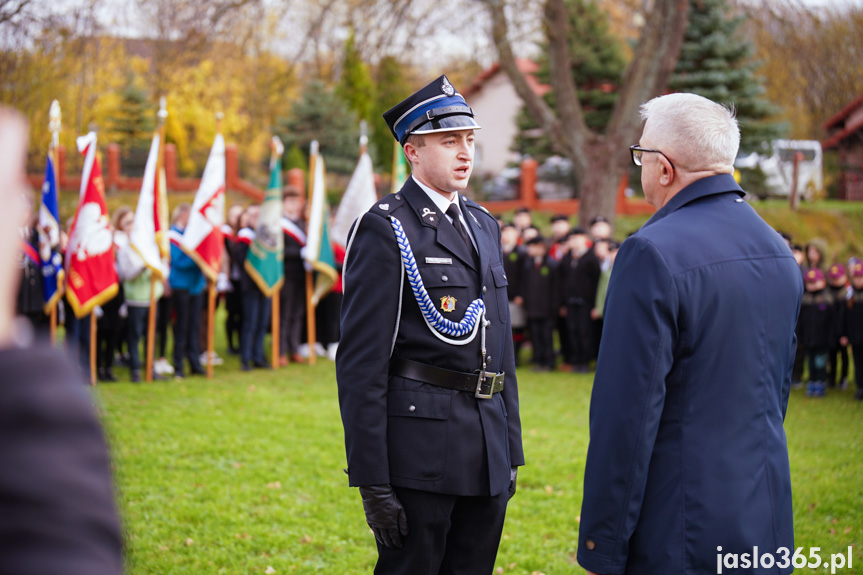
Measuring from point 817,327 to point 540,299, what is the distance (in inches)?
149

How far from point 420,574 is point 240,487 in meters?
3.50

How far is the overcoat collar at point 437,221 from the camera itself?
3160mm

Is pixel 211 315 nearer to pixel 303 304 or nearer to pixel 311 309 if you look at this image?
pixel 311 309

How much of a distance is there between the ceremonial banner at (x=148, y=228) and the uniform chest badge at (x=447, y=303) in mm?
7665

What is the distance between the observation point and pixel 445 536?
9.89 ft

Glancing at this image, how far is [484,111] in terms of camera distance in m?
46.3

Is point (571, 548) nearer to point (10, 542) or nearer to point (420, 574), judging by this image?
point (420, 574)

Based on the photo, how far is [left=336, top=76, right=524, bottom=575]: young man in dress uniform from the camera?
2.92 m

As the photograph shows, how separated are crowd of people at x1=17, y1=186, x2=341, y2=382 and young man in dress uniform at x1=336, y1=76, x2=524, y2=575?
278 inches

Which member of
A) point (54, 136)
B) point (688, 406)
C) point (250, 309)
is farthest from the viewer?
point (250, 309)

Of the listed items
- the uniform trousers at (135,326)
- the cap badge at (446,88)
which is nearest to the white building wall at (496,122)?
the uniform trousers at (135,326)

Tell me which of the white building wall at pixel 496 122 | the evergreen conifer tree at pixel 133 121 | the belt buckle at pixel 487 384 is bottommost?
the belt buckle at pixel 487 384

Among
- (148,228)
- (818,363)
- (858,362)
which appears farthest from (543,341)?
(148,228)

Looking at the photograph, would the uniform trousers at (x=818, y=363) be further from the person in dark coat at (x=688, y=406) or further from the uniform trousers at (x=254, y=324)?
the person in dark coat at (x=688, y=406)
